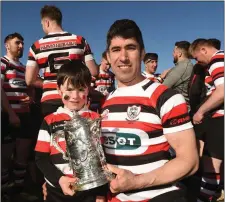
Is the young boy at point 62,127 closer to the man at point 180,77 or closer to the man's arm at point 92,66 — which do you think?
the man's arm at point 92,66

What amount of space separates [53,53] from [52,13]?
2.10ft

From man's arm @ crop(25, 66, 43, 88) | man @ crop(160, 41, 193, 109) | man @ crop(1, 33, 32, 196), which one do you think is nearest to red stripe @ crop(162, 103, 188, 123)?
man's arm @ crop(25, 66, 43, 88)

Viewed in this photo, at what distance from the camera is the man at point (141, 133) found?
61.7 inches

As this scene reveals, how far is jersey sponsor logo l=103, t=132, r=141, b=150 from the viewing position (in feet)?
5.52

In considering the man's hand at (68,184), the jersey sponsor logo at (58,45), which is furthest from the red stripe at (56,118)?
the jersey sponsor logo at (58,45)

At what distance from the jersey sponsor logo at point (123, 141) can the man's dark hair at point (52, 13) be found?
2.49 metres

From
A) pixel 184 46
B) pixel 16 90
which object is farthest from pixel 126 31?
pixel 184 46

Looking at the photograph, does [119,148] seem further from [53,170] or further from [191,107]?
[191,107]

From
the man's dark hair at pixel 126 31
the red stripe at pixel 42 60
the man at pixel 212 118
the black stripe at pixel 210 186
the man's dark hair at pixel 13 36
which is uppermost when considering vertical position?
the man's dark hair at pixel 13 36

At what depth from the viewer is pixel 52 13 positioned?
12.7 feet

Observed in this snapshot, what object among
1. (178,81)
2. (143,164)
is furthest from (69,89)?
(178,81)

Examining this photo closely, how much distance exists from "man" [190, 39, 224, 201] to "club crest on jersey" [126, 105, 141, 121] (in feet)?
7.07

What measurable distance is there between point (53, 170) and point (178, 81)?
3.35m

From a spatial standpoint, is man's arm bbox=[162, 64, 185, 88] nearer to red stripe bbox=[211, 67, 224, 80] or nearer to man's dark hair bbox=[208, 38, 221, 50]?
man's dark hair bbox=[208, 38, 221, 50]
